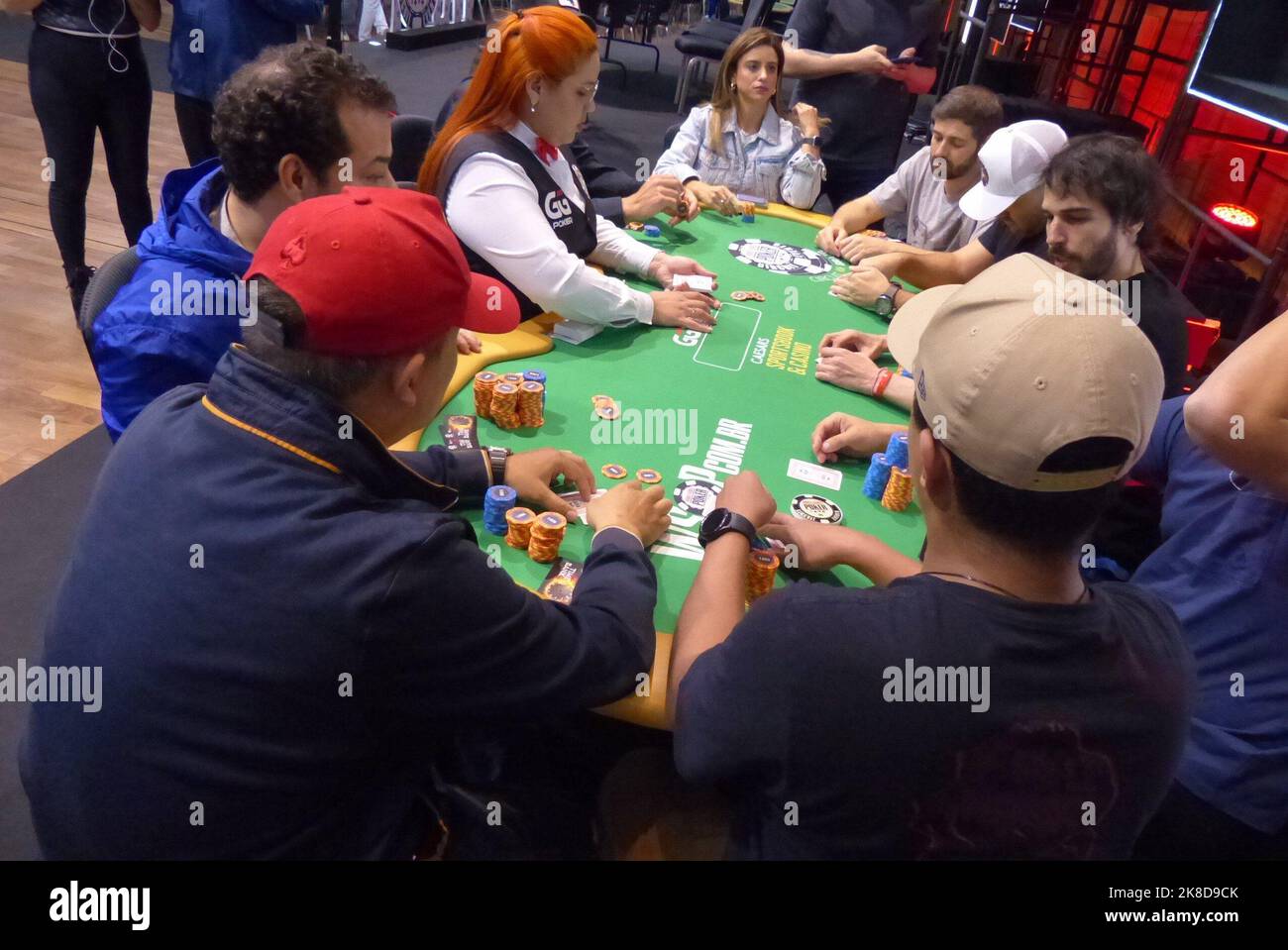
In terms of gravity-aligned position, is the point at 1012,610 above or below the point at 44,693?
above

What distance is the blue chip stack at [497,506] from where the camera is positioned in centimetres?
156

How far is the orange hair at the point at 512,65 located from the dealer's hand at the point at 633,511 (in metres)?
1.17

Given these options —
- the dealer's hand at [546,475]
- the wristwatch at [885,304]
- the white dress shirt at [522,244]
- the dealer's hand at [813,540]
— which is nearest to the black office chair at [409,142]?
the white dress shirt at [522,244]

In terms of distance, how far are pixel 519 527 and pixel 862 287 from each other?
1584mm

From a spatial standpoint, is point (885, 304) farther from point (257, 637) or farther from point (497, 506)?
point (257, 637)

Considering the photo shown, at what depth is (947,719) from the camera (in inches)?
35.5

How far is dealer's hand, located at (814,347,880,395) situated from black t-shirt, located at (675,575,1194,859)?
3.89ft

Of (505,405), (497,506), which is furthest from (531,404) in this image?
(497,506)

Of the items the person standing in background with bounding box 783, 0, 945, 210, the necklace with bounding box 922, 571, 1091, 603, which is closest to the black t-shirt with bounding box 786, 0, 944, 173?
the person standing in background with bounding box 783, 0, 945, 210
